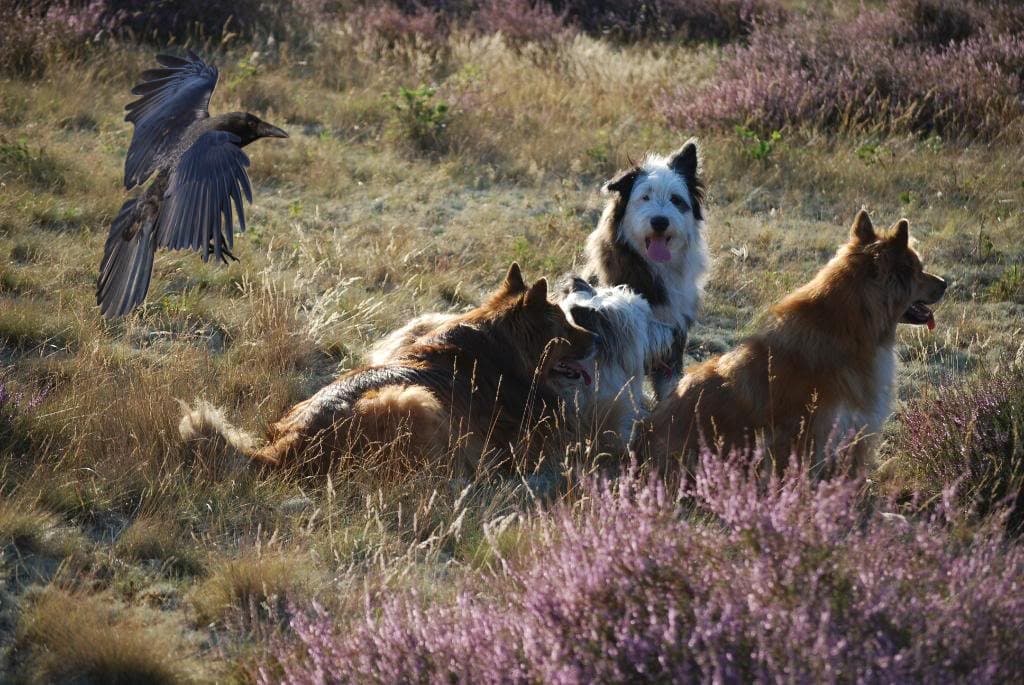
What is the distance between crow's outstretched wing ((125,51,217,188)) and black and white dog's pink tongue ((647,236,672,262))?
95.5 inches

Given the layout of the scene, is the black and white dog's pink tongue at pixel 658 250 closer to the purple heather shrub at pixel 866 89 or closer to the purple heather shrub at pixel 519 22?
the purple heather shrub at pixel 866 89

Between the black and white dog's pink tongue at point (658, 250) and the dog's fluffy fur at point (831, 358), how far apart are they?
145 cm

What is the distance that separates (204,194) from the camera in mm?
4367

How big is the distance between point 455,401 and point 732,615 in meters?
2.65

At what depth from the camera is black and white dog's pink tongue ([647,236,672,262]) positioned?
20.2 ft

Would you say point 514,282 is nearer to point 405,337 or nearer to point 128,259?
point 405,337

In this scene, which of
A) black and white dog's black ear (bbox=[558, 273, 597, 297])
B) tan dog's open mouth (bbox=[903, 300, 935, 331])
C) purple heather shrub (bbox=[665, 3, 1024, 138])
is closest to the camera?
tan dog's open mouth (bbox=[903, 300, 935, 331])

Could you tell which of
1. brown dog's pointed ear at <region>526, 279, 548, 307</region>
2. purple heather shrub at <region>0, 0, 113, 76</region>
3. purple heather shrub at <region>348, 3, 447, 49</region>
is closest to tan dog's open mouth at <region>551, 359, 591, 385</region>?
brown dog's pointed ear at <region>526, 279, 548, 307</region>

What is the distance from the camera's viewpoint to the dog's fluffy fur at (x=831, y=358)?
464 cm

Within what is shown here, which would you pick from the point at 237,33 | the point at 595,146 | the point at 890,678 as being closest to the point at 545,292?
the point at 890,678

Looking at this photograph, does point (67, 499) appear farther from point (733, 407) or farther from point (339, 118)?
point (339, 118)

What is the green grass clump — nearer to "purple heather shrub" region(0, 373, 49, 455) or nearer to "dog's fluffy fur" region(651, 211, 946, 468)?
"purple heather shrub" region(0, 373, 49, 455)

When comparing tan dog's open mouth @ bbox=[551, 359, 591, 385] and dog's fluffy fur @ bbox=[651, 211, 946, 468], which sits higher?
dog's fluffy fur @ bbox=[651, 211, 946, 468]

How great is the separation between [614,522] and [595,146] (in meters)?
7.53
